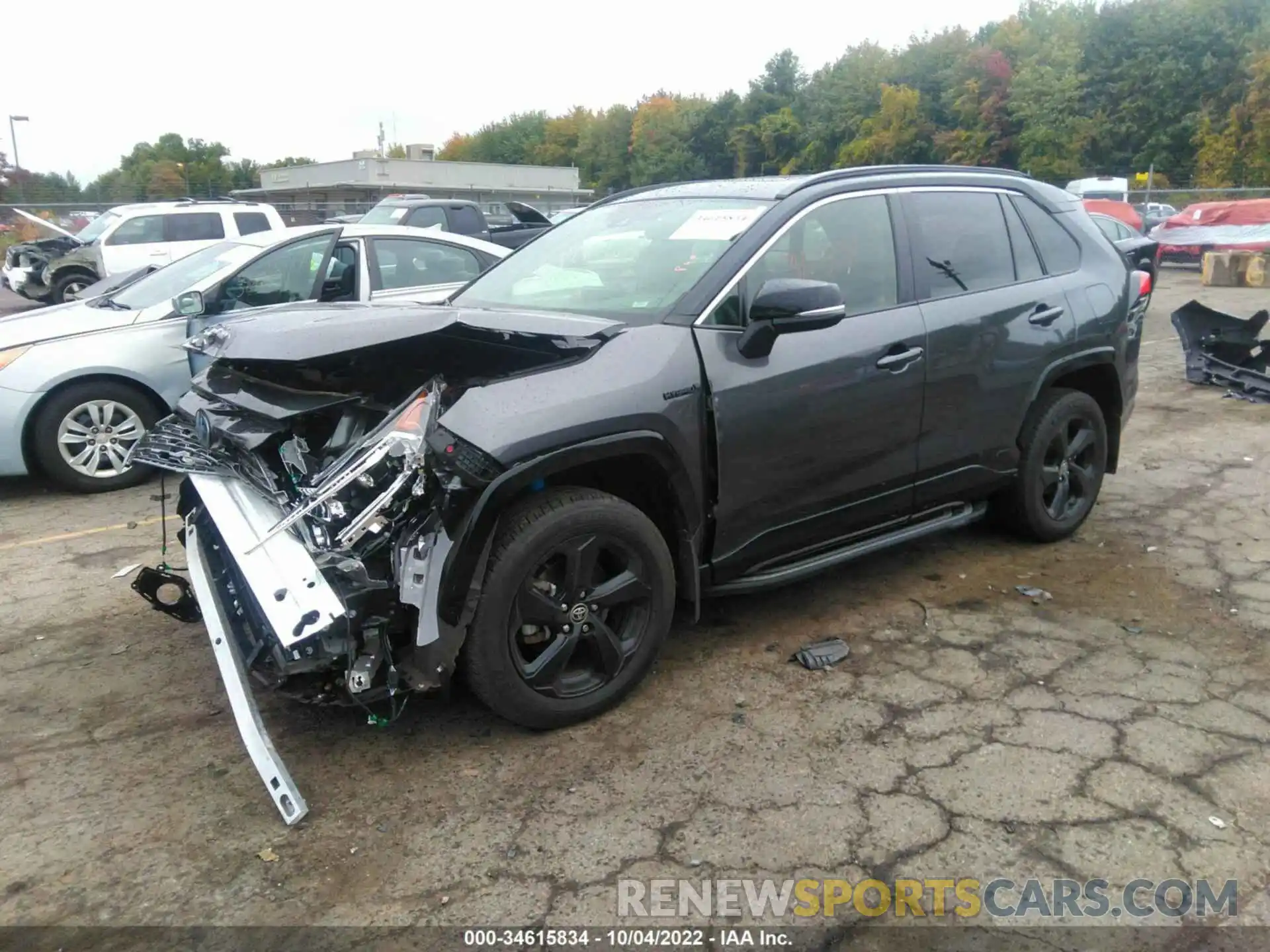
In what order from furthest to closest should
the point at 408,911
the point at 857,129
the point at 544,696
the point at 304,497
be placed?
the point at 857,129 → the point at 544,696 → the point at 304,497 → the point at 408,911

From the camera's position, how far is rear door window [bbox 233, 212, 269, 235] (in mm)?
14344

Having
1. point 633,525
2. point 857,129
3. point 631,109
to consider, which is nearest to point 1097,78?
point 857,129

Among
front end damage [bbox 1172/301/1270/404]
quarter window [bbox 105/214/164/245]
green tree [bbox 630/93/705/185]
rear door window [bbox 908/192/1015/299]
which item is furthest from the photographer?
green tree [bbox 630/93/705/185]

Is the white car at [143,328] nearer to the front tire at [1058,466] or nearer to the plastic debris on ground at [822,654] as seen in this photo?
the plastic debris on ground at [822,654]

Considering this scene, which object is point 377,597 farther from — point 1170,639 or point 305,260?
point 305,260

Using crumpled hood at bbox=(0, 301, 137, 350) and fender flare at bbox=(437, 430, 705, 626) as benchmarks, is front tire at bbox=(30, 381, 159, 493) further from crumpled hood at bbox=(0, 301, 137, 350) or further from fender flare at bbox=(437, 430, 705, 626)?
fender flare at bbox=(437, 430, 705, 626)

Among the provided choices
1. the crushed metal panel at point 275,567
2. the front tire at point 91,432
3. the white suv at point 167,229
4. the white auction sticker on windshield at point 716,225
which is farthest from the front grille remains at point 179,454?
the white suv at point 167,229

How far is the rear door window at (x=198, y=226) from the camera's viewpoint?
14.4 meters

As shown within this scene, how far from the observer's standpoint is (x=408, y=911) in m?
2.49

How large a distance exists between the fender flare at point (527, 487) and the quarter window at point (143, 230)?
45.8 ft

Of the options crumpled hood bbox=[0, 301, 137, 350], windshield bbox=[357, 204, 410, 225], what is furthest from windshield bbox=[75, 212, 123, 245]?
crumpled hood bbox=[0, 301, 137, 350]

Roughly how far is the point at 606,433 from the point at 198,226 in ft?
44.5

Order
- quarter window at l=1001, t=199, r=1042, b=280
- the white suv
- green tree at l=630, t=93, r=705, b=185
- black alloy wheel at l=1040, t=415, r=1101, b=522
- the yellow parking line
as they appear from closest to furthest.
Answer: quarter window at l=1001, t=199, r=1042, b=280 → black alloy wheel at l=1040, t=415, r=1101, b=522 → the yellow parking line → the white suv → green tree at l=630, t=93, r=705, b=185

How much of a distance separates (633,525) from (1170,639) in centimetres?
239
